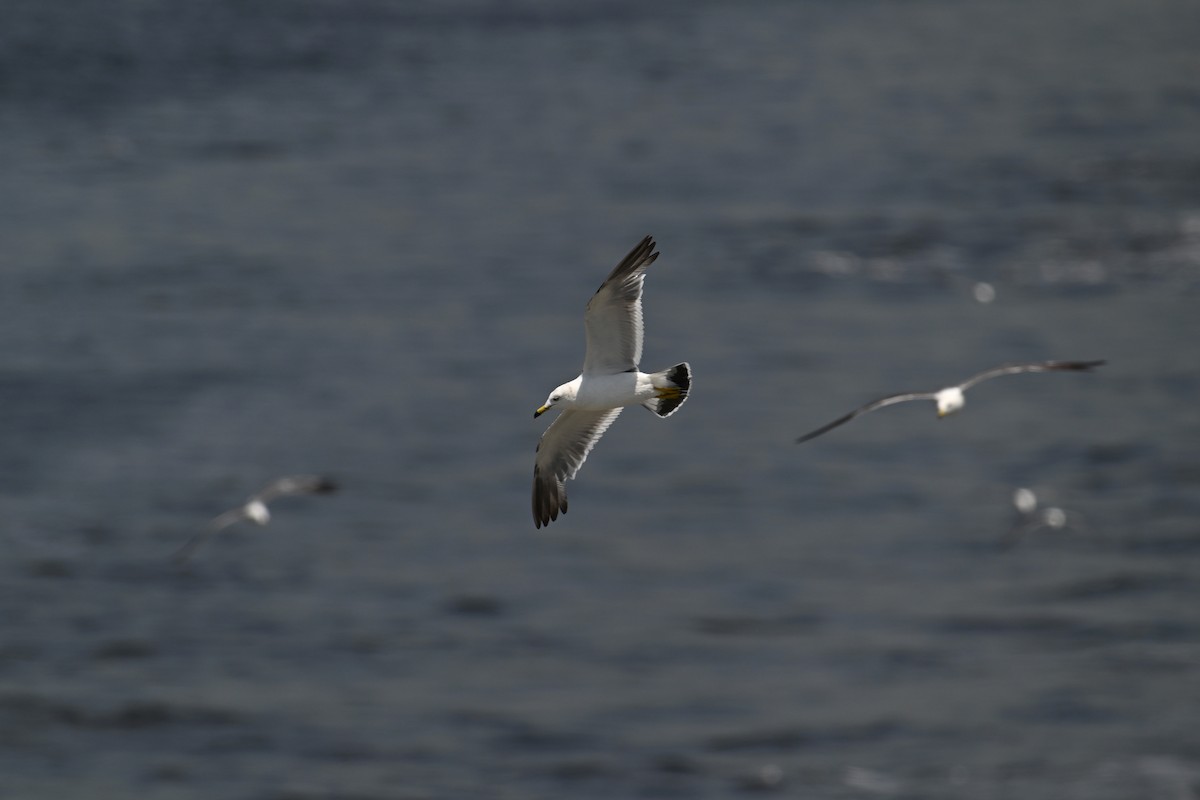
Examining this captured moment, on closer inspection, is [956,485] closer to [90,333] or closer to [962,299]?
[962,299]

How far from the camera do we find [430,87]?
86312mm

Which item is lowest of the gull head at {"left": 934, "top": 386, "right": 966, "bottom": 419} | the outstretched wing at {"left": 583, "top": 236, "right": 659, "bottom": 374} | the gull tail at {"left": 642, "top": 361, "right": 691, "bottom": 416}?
the gull head at {"left": 934, "top": 386, "right": 966, "bottom": 419}

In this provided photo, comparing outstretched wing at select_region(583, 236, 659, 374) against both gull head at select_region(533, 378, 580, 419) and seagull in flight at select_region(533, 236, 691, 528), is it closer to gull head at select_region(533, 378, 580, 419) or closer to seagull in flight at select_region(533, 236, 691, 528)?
seagull in flight at select_region(533, 236, 691, 528)

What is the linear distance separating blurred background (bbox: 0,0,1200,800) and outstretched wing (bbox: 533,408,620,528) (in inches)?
809

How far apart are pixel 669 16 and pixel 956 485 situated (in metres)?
58.8

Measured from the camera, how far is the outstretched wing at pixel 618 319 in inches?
597

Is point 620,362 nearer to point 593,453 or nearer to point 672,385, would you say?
point 672,385

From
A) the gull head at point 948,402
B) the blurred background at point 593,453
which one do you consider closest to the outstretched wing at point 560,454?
the gull head at point 948,402

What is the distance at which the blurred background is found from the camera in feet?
126

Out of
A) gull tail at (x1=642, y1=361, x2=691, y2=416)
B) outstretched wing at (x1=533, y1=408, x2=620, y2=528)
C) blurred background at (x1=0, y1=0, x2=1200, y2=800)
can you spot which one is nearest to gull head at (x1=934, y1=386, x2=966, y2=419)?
gull tail at (x1=642, y1=361, x2=691, y2=416)

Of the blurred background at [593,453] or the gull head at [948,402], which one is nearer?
the gull head at [948,402]

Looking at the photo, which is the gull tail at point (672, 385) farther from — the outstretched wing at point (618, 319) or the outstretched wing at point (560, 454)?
the outstretched wing at point (560, 454)

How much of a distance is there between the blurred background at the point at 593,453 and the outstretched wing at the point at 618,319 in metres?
22.3

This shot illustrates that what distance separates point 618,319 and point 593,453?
33.7 metres
